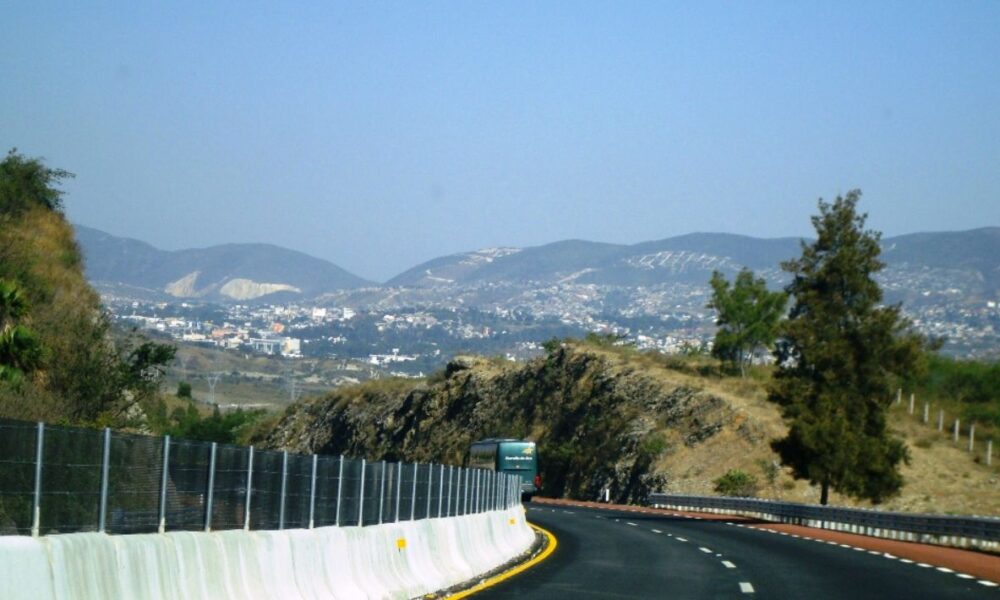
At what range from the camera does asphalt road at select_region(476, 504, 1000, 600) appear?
68.7ft

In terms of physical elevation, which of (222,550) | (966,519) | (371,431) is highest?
(222,550)

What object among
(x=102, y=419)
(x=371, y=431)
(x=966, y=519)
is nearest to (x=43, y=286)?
(x=102, y=419)

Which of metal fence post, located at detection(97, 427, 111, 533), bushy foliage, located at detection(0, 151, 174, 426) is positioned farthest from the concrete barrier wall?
bushy foliage, located at detection(0, 151, 174, 426)

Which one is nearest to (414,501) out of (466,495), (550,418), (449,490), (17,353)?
(449,490)

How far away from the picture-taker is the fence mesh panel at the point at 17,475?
993 cm

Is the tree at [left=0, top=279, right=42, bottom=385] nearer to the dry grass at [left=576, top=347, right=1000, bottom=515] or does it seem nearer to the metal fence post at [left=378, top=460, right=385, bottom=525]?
the metal fence post at [left=378, top=460, right=385, bottom=525]

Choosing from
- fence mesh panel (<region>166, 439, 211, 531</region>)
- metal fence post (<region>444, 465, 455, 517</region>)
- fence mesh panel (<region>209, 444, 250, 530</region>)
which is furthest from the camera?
metal fence post (<region>444, 465, 455, 517</region>)

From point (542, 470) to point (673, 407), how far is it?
10.1 meters

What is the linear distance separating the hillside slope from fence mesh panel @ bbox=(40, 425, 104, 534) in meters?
62.7

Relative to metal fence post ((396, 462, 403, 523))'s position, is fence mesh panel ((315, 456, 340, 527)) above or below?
above

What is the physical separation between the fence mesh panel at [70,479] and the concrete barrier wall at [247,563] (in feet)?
1.75

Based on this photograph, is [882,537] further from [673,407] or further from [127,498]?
[673,407]

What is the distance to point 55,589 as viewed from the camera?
9.16 metres

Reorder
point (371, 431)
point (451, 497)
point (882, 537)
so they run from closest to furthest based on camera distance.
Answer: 1. point (451, 497)
2. point (882, 537)
3. point (371, 431)
